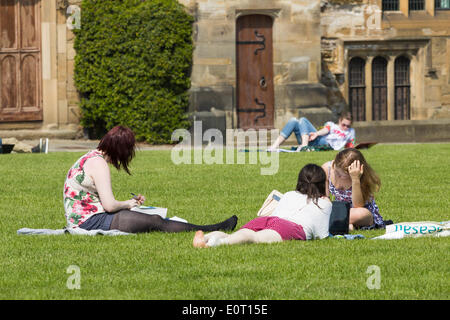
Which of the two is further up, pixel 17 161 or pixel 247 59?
pixel 247 59

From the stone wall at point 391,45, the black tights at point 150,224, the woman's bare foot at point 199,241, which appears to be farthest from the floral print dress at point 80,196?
the stone wall at point 391,45

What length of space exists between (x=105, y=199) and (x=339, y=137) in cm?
1135

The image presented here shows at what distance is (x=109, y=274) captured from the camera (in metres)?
6.72

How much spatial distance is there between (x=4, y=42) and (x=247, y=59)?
248 inches

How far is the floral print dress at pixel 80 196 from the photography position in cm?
863

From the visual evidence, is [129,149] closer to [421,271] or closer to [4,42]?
[421,271]

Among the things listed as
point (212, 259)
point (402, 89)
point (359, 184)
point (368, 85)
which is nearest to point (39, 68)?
point (368, 85)

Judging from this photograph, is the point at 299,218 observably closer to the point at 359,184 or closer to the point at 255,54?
the point at 359,184

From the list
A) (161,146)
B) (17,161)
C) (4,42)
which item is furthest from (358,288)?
(4,42)

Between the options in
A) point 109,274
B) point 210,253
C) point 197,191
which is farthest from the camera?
point 197,191

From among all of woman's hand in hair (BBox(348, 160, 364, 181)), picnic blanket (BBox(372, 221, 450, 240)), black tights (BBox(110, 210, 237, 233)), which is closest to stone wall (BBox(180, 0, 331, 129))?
woman's hand in hair (BBox(348, 160, 364, 181))

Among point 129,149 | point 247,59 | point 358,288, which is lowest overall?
point 358,288

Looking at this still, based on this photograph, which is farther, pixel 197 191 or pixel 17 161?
pixel 17 161

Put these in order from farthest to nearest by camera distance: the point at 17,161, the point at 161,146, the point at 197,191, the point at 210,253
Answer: the point at 161,146
the point at 17,161
the point at 197,191
the point at 210,253
